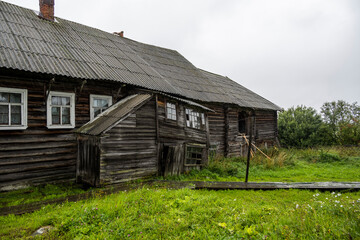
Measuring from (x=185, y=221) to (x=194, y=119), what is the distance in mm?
6921

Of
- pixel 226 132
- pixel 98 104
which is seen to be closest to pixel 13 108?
pixel 98 104

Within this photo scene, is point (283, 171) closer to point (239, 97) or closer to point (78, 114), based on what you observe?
point (239, 97)

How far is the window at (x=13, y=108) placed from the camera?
7.23 meters

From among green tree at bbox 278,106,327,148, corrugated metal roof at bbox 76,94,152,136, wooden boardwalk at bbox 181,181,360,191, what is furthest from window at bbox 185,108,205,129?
green tree at bbox 278,106,327,148

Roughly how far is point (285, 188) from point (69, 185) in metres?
8.16

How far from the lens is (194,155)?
1091 centimetres

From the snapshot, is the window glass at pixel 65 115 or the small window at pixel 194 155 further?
→ the small window at pixel 194 155

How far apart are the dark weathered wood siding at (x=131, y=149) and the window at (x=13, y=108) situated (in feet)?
9.41

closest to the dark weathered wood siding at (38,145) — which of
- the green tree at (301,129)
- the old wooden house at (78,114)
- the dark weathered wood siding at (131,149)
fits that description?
the old wooden house at (78,114)

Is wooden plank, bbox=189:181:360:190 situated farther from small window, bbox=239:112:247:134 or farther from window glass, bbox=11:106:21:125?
small window, bbox=239:112:247:134

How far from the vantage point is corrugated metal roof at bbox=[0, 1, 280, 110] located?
7918 millimetres

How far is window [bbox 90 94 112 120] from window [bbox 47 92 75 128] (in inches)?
30.7

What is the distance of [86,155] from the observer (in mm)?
7961

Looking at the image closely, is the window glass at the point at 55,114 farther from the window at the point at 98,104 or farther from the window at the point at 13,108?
the window at the point at 98,104
